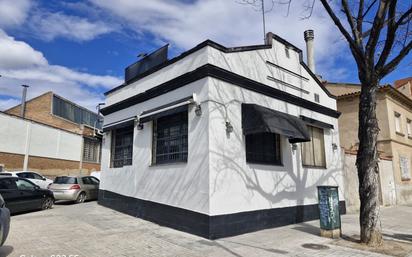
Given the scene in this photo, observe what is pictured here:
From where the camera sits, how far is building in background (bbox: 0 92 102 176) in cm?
2259

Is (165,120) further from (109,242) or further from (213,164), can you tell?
(109,242)

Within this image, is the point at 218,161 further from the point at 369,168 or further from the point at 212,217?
the point at 369,168

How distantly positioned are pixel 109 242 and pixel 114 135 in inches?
263

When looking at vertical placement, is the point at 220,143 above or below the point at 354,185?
above

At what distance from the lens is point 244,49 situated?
10180 millimetres

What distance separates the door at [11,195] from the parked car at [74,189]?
3115 mm

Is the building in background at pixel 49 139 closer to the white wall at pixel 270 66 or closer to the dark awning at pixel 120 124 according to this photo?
the dark awning at pixel 120 124

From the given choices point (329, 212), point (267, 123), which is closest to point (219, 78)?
point (267, 123)

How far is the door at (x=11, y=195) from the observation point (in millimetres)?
10883

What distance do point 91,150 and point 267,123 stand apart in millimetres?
27454

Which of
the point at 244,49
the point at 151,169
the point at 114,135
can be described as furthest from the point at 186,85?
the point at 114,135

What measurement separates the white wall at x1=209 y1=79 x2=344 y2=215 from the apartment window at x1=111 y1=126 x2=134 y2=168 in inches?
188

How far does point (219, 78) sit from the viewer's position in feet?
30.0

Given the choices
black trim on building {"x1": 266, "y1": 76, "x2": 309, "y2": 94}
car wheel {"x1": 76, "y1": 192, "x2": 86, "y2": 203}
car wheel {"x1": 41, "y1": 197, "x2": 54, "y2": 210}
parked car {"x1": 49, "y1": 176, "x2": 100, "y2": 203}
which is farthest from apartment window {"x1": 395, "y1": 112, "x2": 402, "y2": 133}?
car wheel {"x1": 41, "y1": 197, "x2": 54, "y2": 210}
